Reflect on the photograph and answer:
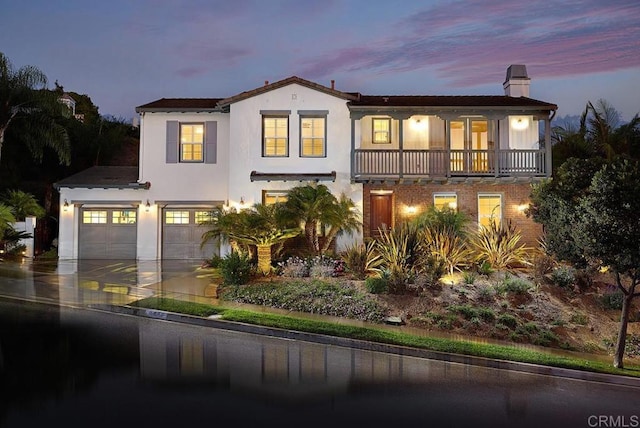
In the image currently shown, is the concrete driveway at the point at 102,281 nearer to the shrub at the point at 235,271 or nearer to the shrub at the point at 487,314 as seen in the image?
the shrub at the point at 235,271

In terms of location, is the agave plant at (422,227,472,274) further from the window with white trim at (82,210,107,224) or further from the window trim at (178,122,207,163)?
the window with white trim at (82,210,107,224)

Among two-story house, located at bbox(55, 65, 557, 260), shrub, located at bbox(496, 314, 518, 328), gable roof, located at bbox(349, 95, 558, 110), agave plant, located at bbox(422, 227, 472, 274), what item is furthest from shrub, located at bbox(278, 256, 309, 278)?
gable roof, located at bbox(349, 95, 558, 110)

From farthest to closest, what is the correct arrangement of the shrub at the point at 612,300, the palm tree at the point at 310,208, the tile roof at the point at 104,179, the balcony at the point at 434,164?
the tile roof at the point at 104,179 < the balcony at the point at 434,164 < the palm tree at the point at 310,208 < the shrub at the point at 612,300

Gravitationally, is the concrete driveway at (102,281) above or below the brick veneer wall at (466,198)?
below

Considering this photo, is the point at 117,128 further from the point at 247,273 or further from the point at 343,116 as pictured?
the point at 247,273

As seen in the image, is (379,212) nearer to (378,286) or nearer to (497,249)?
(497,249)

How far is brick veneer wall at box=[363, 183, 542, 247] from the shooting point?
65.3ft

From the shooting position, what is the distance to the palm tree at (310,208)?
17.0 meters

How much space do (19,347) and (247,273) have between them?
683 centimetres

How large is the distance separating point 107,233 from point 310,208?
33.7ft

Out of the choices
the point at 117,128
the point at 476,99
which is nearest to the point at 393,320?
the point at 476,99

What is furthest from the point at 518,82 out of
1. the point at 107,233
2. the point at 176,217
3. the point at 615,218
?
the point at 107,233

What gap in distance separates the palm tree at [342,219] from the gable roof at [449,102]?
3.87 m

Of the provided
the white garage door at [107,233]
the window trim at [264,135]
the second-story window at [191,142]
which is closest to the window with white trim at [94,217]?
the white garage door at [107,233]
